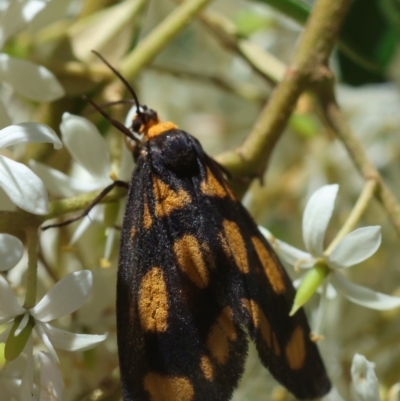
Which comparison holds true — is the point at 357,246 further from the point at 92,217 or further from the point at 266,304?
the point at 92,217

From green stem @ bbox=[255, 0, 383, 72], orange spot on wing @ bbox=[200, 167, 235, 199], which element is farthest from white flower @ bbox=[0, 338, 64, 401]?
green stem @ bbox=[255, 0, 383, 72]

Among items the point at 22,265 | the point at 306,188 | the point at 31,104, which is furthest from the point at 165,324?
the point at 306,188

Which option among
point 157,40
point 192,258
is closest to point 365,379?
point 192,258

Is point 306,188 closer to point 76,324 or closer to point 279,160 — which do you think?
point 279,160

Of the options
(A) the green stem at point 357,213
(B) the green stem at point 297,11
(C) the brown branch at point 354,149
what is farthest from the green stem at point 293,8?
(A) the green stem at point 357,213

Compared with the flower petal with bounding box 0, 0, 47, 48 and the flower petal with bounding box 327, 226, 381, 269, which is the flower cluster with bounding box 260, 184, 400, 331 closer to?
the flower petal with bounding box 327, 226, 381, 269
